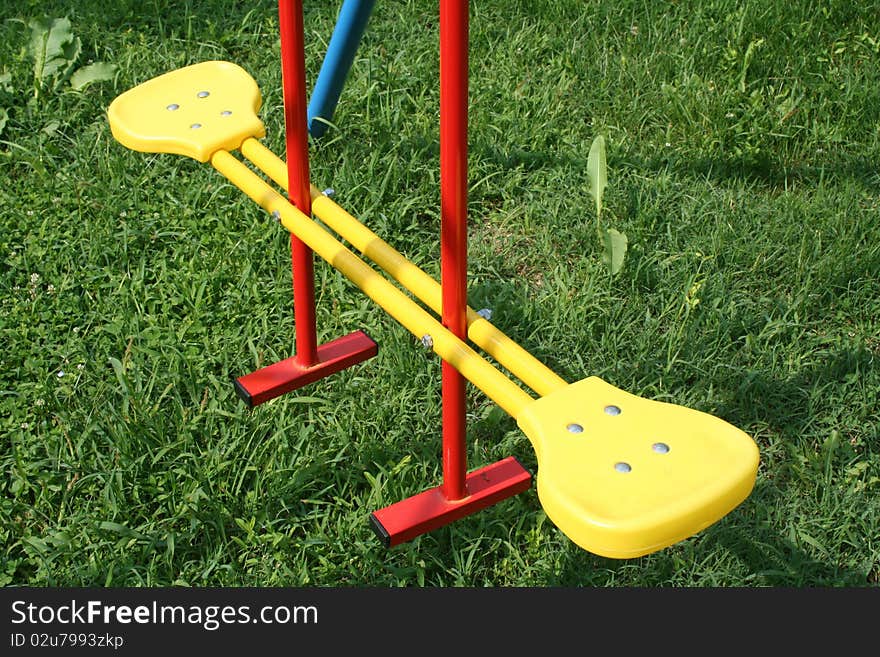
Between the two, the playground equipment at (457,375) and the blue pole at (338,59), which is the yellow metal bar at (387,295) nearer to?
the playground equipment at (457,375)

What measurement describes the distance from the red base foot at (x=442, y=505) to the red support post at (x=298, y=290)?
38cm

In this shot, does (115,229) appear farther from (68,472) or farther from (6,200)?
(68,472)

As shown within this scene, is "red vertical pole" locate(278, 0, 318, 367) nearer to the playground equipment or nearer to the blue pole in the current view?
the playground equipment

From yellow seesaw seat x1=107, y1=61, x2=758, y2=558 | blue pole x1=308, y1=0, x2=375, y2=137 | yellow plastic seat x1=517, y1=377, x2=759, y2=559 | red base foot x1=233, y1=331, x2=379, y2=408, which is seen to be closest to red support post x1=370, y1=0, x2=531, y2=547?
yellow seesaw seat x1=107, y1=61, x2=758, y2=558

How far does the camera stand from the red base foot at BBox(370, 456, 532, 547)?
2.36 metres

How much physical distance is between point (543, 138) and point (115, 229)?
110cm

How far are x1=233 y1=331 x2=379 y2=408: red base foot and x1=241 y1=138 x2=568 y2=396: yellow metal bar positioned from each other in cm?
37

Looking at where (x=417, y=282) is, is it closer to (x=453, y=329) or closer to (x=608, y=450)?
(x=453, y=329)

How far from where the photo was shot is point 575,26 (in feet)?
11.9

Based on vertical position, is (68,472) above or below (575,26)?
below

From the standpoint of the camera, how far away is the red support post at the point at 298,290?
2.25m

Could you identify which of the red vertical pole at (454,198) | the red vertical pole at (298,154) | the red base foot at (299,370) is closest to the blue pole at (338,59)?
the red vertical pole at (298,154)

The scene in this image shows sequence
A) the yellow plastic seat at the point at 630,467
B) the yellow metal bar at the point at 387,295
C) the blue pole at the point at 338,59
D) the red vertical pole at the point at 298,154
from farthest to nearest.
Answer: the blue pole at the point at 338,59, the red vertical pole at the point at 298,154, the yellow metal bar at the point at 387,295, the yellow plastic seat at the point at 630,467

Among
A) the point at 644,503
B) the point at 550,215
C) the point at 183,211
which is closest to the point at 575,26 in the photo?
the point at 550,215
